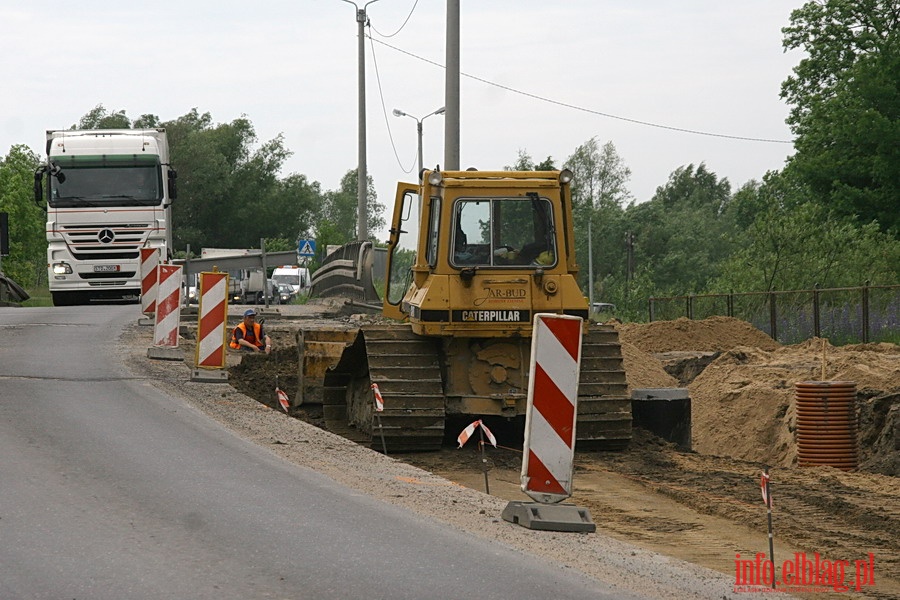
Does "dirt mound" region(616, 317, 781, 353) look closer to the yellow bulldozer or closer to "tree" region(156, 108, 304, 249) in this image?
the yellow bulldozer

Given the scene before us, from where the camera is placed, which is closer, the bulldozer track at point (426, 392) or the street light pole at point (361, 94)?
the bulldozer track at point (426, 392)

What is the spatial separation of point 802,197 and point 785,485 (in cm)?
4543

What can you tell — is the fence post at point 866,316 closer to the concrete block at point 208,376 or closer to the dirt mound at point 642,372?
the dirt mound at point 642,372

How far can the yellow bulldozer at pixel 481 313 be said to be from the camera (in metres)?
13.3

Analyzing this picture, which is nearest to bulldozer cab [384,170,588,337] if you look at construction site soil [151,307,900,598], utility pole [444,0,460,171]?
construction site soil [151,307,900,598]

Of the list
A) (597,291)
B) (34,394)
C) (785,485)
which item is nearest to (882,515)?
(785,485)

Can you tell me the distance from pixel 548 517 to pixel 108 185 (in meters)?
22.0

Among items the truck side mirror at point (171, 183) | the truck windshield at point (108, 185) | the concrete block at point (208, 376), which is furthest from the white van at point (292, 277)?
the concrete block at point (208, 376)

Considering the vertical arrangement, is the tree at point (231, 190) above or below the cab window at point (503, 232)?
above

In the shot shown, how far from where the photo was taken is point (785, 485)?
38.3ft

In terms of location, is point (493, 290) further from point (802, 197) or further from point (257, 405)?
point (802, 197)

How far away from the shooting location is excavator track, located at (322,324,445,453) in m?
13.1

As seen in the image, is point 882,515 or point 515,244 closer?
point 882,515

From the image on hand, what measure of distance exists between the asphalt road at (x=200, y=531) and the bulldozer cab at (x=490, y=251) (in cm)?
292
